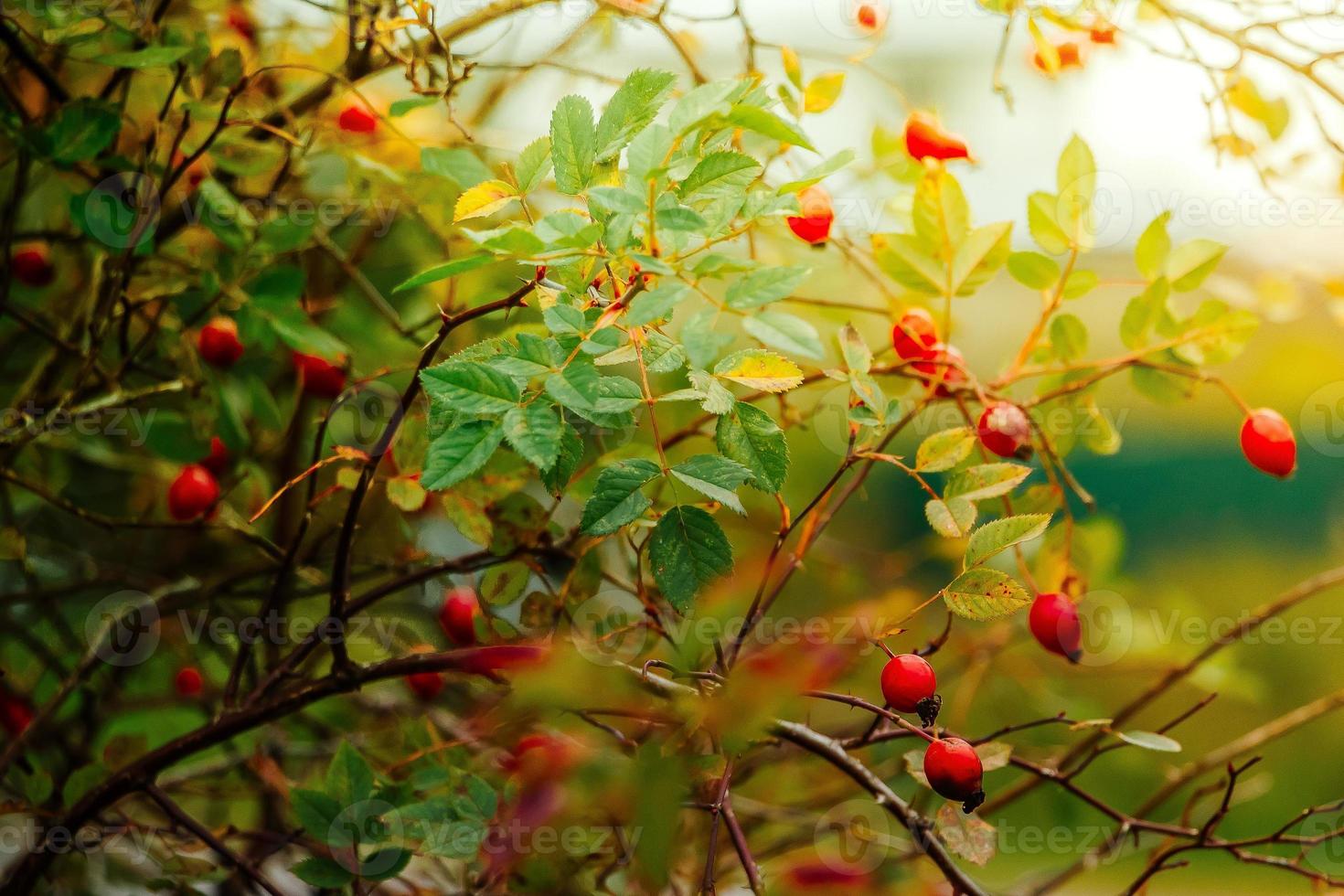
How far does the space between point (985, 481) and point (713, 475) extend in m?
0.15

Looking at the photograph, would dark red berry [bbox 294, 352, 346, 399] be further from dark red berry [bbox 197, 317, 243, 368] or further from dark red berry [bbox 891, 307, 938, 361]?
dark red berry [bbox 891, 307, 938, 361]

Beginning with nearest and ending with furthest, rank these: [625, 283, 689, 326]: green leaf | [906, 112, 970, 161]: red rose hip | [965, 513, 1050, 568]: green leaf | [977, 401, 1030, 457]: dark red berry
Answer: [625, 283, 689, 326]: green leaf < [965, 513, 1050, 568]: green leaf < [977, 401, 1030, 457]: dark red berry < [906, 112, 970, 161]: red rose hip

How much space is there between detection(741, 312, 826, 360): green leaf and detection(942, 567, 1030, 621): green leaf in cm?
14

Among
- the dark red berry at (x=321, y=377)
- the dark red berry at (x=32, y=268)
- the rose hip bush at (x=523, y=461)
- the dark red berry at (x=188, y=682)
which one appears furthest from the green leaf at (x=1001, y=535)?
the dark red berry at (x=32, y=268)

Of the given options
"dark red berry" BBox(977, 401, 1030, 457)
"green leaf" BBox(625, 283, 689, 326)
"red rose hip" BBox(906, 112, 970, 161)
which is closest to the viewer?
"green leaf" BBox(625, 283, 689, 326)

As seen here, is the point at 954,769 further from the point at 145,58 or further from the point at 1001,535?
the point at 145,58

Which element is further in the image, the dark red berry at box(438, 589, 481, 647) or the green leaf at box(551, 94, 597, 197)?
the dark red berry at box(438, 589, 481, 647)

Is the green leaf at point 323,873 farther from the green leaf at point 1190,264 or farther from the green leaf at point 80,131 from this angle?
the green leaf at point 1190,264

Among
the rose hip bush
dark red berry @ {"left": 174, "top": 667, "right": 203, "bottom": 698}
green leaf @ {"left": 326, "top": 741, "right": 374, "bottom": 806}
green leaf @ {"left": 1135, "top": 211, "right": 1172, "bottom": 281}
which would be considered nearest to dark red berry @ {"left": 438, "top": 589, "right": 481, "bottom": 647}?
the rose hip bush

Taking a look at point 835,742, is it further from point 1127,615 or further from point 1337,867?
point 1337,867

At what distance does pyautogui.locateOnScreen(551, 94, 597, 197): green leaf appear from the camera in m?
0.44

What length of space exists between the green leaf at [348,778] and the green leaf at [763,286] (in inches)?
13.2

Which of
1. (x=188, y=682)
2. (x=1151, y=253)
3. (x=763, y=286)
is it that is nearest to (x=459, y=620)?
(x=188, y=682)

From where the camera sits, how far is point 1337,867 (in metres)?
1.40
